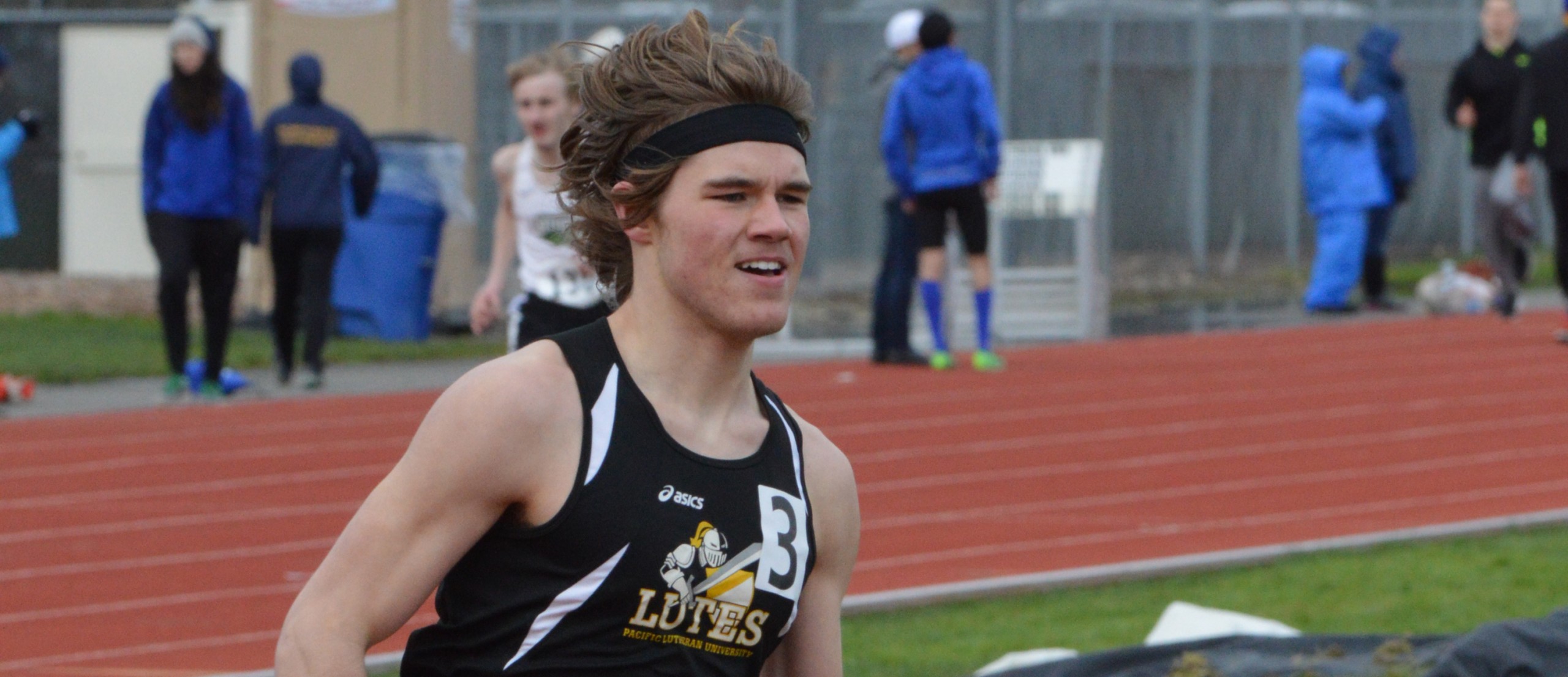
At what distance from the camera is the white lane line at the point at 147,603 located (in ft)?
22.2

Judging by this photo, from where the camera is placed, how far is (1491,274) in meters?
16.8

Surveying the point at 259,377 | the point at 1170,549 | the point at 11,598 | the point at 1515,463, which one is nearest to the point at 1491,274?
the point at 1515,463

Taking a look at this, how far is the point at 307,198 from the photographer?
12.6m

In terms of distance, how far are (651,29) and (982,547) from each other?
196 inches

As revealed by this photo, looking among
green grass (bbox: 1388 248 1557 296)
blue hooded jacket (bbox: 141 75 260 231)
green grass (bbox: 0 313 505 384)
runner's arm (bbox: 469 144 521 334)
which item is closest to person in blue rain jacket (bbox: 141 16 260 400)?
blue hooded jacket (bbox: 141 75 260 231)

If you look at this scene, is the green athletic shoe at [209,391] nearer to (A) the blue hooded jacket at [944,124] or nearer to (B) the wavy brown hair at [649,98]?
(A) the blue hooded jacket at [944,124]

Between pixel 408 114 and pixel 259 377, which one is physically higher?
pixel 408 114

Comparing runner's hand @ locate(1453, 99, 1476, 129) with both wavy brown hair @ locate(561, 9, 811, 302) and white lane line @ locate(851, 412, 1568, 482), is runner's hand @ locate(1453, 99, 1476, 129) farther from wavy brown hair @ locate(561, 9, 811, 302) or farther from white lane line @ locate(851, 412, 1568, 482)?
wavy brown hair @ locate(561, 9, 811, 302)

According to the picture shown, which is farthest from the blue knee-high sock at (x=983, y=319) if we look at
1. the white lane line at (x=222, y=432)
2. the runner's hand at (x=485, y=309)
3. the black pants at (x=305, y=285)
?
the runner's hand at (x=485, y=309)

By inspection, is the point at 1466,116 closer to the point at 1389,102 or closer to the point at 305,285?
the point at 1389,102

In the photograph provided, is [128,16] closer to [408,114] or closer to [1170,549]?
[408,114]

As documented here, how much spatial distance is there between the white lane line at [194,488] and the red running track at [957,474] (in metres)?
0.02

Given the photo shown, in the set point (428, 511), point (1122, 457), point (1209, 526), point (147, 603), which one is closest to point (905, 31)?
point (1122, 457)

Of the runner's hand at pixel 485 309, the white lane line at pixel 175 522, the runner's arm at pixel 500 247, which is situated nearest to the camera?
the runner's hand at pixel 485 309
